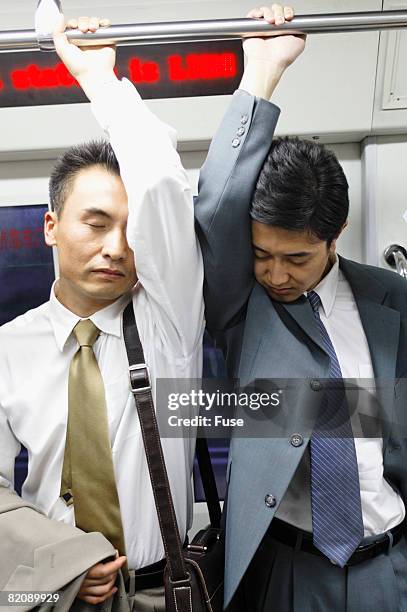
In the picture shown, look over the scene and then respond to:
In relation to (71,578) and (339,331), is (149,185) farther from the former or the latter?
(71,578)

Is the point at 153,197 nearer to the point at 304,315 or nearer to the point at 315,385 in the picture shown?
the point at 304,315

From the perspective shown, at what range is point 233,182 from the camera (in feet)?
4.92

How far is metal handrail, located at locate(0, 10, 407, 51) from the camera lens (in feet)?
4.94

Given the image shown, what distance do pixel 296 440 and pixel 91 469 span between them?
1.66 feet

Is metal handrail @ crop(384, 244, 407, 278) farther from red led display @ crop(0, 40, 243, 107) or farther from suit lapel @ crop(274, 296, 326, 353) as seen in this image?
red led display @ crop(0, 40, 243, 107)

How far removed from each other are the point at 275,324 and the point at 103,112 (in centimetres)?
68

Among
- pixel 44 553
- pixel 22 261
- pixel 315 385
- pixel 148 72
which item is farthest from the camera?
pixel 22 261

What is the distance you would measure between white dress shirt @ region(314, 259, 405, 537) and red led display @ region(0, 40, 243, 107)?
756 mm

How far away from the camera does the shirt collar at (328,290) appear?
173cm

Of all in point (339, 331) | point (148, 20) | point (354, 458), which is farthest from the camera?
point (148, 20)

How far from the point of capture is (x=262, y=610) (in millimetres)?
1694

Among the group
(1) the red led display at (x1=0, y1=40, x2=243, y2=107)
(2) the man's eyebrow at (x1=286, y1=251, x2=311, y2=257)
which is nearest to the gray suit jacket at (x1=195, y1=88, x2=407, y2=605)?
(2) the man's eyebrow at (x1=286, y1=251, x2=311, y2=257)

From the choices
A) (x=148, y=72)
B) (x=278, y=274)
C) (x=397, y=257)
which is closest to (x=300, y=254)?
(x=278, y=274)

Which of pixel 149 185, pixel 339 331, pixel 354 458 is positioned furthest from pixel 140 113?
pixel 354 458
